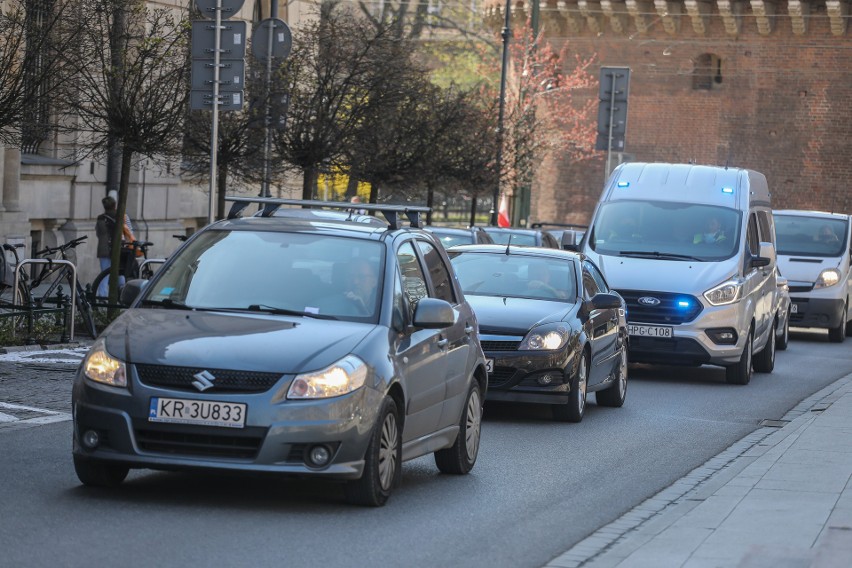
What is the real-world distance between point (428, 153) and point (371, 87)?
231 inches

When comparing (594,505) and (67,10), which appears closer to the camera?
(594,505)

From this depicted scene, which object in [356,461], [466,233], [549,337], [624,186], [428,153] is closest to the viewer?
[356,461]

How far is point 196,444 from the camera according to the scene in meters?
8.31

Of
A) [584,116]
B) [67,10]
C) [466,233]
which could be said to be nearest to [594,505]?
[67,10]

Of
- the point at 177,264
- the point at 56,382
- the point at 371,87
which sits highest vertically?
the point at 371,87

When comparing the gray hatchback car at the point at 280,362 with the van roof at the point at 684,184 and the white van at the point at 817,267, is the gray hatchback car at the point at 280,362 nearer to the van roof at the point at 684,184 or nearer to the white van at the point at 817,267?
the van roof at the point at 684,184

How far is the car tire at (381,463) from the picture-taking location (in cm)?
860

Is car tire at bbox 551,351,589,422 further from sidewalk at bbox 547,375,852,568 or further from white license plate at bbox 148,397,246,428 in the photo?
white license plate at bbox 148,397,246,428

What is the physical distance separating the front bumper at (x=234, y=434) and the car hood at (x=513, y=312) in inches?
216

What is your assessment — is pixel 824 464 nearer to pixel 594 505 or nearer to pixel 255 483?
pixel 594 505

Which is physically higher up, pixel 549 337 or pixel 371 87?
pixel 371 87

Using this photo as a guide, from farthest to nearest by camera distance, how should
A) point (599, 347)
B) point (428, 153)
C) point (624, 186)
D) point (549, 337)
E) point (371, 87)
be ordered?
point (428, 153), point (371, 87), point (624, 186), point (599, 347), point (549, 337)

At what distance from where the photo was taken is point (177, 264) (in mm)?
9523

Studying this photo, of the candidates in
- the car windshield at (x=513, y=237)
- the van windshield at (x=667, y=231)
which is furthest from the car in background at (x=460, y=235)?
the van windshield at (x=667, y=231)
